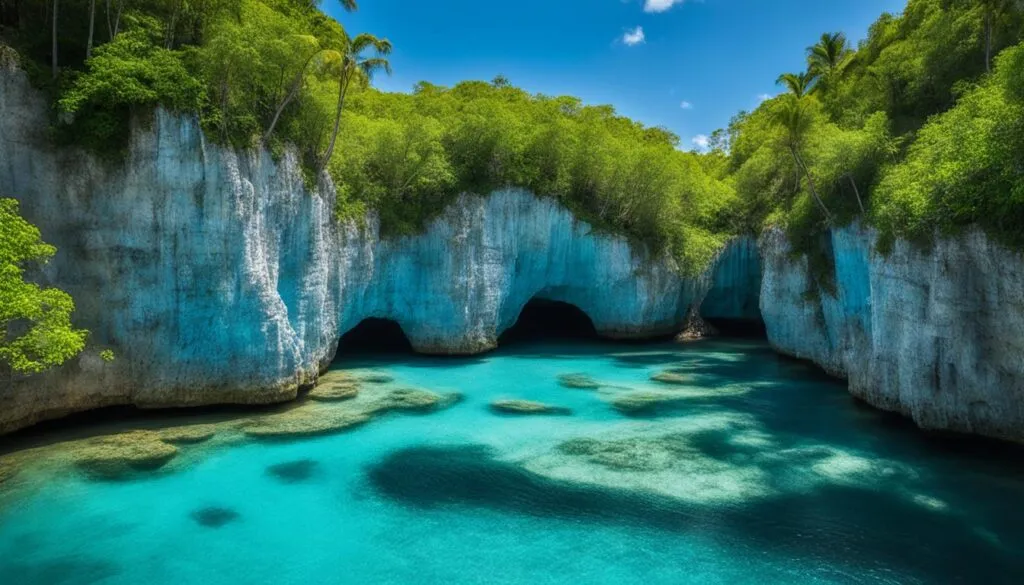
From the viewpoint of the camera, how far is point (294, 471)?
14.8 m

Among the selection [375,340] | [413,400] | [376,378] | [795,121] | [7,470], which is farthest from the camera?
[375,340]

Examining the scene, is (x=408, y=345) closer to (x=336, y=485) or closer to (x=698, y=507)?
(x=336, y=485)

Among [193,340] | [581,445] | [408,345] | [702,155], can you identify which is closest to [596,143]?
[408,345]

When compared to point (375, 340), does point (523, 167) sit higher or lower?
higher

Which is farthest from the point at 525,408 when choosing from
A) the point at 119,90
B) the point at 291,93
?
the point at 119,90

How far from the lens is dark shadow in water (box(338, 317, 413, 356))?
30156 millimetres

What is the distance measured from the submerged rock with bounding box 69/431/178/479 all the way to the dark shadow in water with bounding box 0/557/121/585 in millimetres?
3458

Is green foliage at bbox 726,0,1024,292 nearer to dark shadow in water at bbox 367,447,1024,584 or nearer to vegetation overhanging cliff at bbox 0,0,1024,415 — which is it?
vegetation overhanging cliff at bbox 0,0,1024,415

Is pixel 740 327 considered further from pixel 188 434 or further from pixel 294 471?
pixel 188 434

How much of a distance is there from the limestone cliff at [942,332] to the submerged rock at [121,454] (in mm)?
20727

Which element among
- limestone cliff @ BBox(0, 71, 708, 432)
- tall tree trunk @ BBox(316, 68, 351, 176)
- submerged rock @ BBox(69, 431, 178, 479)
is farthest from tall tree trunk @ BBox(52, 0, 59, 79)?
submerged rock @ BBox(69, 431, 178, 479)

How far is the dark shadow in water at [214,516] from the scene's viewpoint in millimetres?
12273

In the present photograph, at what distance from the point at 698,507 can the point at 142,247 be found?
1607 cm

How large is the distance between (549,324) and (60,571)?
32182 millimetres
